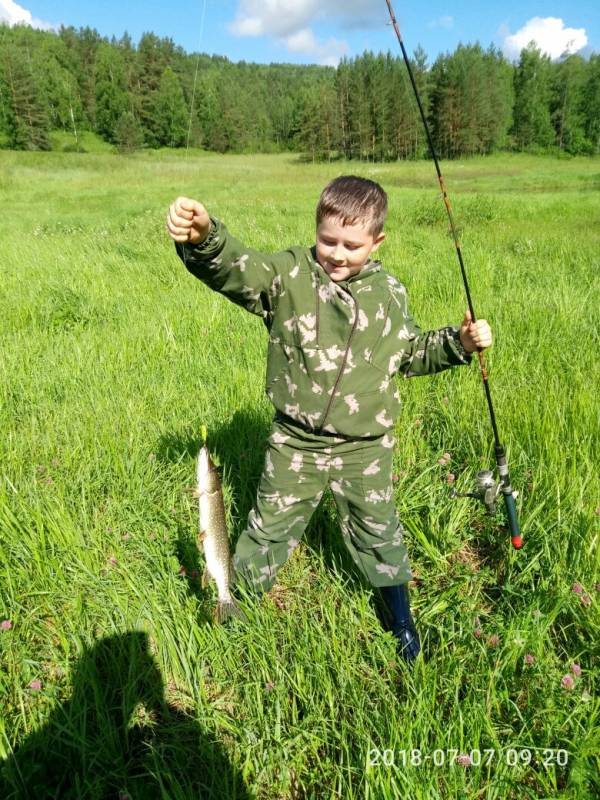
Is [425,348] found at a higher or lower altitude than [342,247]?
lower

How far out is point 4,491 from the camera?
9.13 feet

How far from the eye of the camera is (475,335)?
7.23ft

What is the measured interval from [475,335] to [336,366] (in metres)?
0.65

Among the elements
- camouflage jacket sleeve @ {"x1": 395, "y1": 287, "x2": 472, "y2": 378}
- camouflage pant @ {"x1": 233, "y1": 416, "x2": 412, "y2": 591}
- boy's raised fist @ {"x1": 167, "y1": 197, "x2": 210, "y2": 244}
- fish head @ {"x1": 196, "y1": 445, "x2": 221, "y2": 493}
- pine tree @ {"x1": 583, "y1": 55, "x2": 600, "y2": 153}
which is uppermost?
pine tree @ {"x1": 583, "y1": 55, "x2": 600, "y2": 153}

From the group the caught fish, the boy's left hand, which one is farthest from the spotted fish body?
the boy's left hand

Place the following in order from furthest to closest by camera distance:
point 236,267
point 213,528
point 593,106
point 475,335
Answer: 1. point 593,106
2. point 475,335
3. point 236,267
4. point 213,528

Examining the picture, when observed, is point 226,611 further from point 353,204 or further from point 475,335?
point 353,204

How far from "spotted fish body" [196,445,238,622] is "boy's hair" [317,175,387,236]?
1063 mm

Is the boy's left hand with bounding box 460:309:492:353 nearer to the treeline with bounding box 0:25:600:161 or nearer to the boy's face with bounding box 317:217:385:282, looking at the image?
the boy's face with bounding box 317:217:385:282

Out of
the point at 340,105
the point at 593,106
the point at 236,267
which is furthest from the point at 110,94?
the point at 236,267

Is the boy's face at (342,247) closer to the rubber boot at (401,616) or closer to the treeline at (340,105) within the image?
the rubber boot at (401,616)

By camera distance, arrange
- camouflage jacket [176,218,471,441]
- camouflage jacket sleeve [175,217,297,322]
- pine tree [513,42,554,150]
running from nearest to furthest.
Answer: camouflage jacket sleeve [175,217,297,322] → camouflage jacket [176,218,471,441] → pine tree [513,42,554,150]

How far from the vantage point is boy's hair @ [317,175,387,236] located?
1973mm
